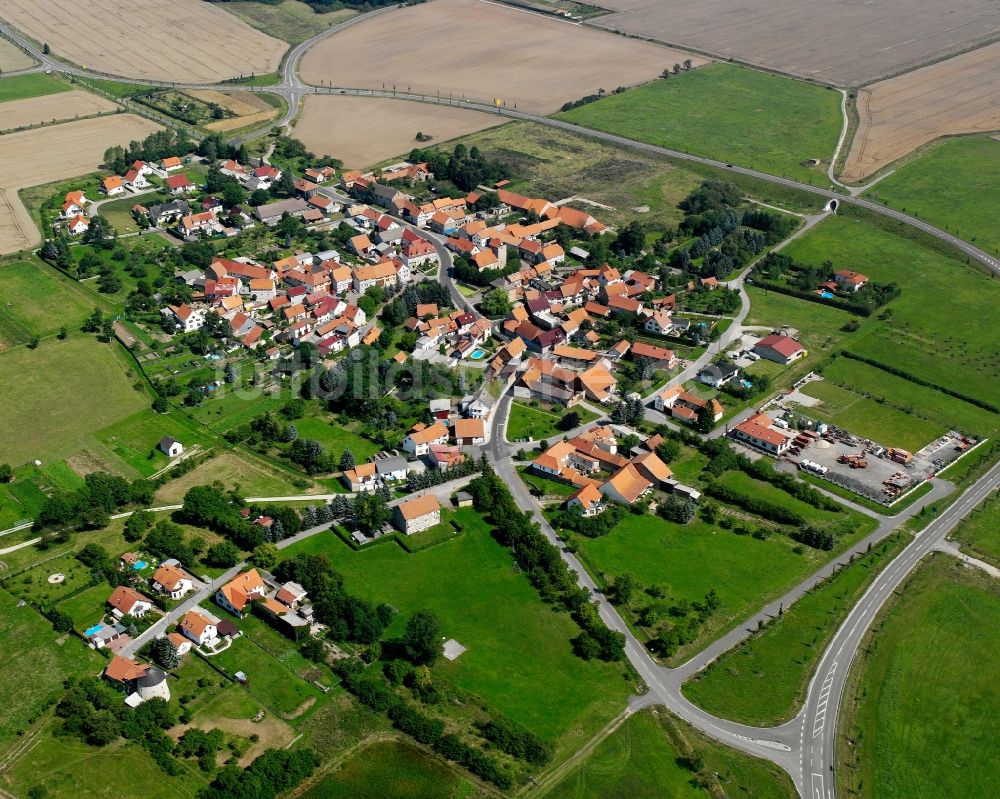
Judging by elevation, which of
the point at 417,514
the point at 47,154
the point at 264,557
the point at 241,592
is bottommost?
the point at 241,592

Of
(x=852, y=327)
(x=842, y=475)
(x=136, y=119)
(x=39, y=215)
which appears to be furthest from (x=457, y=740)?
(x=136, y=119)

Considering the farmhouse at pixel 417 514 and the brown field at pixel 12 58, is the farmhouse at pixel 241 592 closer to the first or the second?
the farmhouse at pixel 417 514

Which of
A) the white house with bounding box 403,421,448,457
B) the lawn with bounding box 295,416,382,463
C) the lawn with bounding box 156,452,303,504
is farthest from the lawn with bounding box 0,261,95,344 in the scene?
the white house with bounding box 403,421,448,457

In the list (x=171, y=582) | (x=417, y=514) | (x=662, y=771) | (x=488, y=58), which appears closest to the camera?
(x=662, y=771)

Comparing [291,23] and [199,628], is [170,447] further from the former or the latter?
[291,23]

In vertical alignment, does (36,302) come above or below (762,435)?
below

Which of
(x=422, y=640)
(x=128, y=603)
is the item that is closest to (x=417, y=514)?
(x=422, y=640)
